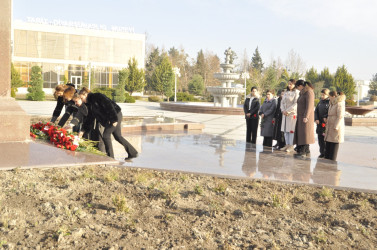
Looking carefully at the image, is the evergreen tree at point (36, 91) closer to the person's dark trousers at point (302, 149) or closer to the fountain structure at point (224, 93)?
the fountain structure at point (224, 93)

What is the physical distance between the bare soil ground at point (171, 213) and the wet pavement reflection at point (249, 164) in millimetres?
845

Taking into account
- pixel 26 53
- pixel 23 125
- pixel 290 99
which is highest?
pixel 26 53

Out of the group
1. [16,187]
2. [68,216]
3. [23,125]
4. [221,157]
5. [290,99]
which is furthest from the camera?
[290,99]

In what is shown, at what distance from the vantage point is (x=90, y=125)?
6805 mm

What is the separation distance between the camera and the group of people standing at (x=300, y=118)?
7.79 metres

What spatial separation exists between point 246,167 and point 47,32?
50695 millimetres

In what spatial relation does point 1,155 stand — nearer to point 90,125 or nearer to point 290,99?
point 90,125

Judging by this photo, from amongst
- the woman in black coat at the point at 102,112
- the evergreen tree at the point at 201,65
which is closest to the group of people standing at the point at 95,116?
the woman in black coat at the point at 102,112

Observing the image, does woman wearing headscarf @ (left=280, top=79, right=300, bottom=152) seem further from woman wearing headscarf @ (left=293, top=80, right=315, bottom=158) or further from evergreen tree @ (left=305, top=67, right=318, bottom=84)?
evergreen tree @ (left=305, top=67, right=318, bottom=84)

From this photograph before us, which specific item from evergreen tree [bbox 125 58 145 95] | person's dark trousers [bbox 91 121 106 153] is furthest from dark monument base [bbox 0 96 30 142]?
evergreen tree [bbox 125 58 145 95]

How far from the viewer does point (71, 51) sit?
175 feet

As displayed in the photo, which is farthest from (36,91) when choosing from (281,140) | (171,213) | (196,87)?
(171,213)

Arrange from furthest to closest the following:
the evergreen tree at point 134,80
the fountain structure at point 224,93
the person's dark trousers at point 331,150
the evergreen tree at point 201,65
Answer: the evergreen tree at point 201,65 < the evergreen tree at point 134,80 < the fountain structure at point 224,93 < the person's dark trousers at point 331,150

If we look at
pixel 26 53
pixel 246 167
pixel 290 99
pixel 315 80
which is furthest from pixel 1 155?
pixel 315 80
